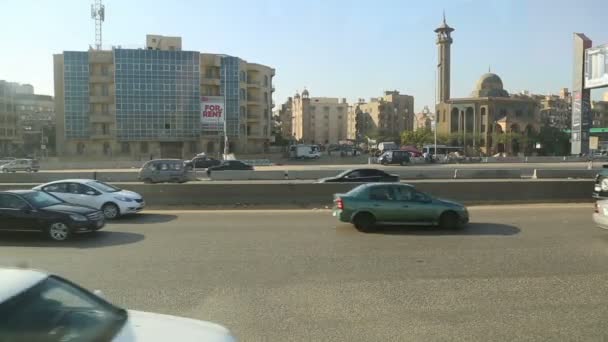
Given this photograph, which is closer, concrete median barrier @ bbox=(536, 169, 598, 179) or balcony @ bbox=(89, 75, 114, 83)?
concrete median barrier @ bbox=(536, 169, 598, 179)

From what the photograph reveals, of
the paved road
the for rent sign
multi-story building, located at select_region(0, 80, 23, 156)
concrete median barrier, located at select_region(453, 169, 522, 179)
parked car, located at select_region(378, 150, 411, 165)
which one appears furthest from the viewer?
multi-story building, located at select_region(0, 80, 23, 156)

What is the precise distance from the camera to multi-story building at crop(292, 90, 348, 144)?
547ft

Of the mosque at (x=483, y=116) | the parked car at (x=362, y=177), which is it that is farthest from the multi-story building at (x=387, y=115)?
the parked car at (x=362, y=177)

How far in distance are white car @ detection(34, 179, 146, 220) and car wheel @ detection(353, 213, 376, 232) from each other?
7.07 metres

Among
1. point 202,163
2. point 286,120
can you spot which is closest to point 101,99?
point 202,163

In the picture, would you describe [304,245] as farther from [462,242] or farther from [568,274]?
[568,274]

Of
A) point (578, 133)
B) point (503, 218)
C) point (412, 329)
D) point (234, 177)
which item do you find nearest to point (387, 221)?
point (503, 218)

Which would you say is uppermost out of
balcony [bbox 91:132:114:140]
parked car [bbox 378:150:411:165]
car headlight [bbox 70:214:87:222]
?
balcony [bbox 91:132:114:140]

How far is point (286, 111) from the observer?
17988 centimetres

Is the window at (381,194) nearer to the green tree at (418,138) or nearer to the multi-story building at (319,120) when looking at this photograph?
the green tree at (418,138)

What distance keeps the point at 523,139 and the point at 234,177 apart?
260ft

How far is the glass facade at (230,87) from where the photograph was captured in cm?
8488

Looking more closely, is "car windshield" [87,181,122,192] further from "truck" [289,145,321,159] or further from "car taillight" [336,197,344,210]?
"truck" [289,145,321,159]

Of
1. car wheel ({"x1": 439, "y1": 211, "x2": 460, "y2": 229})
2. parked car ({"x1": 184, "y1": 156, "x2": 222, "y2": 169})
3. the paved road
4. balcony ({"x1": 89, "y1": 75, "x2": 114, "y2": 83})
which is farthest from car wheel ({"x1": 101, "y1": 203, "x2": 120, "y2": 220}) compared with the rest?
balcony ({"x1": 89, "y1": 75, "x2": 114, "y2": 83})
